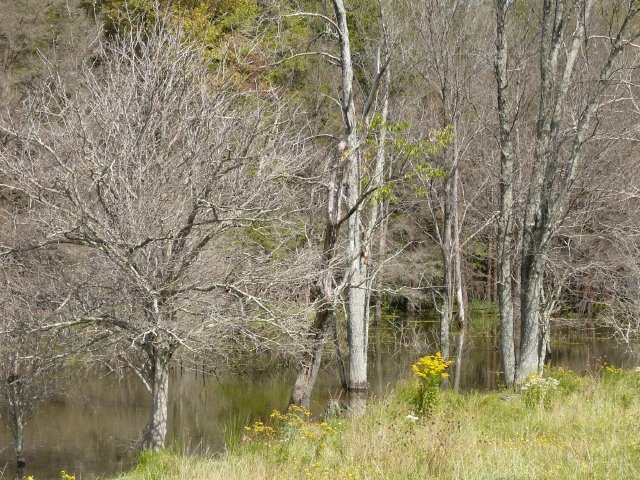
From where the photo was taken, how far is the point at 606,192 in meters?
17.5

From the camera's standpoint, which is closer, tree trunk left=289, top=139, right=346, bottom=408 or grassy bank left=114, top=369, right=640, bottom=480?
grassy bank left=114, top=369, right=640, bottom=480

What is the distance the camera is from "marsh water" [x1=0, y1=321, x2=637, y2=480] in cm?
1548

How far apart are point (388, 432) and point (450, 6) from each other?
1570 cm

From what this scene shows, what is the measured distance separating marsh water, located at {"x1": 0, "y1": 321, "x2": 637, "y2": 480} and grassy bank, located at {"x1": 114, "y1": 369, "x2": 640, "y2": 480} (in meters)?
3.98

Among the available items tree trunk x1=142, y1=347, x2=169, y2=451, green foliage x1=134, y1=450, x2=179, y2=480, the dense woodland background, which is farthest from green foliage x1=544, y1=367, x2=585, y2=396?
tree trunk x1=142, y1=347, x2=169, y2=451

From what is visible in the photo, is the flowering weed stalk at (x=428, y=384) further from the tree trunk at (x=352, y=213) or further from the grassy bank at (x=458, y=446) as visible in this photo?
the tree trunk at (x=352, y=213)

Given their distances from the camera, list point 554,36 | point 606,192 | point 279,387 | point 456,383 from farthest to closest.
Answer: point 279,387, point 456,383, point 606,192, point 554,36

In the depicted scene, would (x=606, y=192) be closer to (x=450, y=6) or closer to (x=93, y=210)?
(x=450, y=6)

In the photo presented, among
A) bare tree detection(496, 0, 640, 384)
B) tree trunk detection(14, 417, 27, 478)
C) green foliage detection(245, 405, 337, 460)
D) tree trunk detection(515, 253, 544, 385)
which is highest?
bare tree detection(496, 0, 640, 384)

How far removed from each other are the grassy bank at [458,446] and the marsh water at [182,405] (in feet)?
13.1

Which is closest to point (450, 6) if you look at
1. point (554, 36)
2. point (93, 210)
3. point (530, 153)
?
point (530, 153)

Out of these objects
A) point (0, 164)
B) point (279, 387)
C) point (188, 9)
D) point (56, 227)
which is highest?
point (188, 9)

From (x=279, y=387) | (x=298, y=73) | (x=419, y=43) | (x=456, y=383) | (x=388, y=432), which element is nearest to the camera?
(x=388, y=432)

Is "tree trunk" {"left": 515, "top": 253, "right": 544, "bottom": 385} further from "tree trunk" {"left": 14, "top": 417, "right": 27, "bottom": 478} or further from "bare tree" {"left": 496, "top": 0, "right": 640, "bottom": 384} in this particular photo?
"tree trunk" {"left": 14, "top": 417, "right": 27, "bottom": 478}
